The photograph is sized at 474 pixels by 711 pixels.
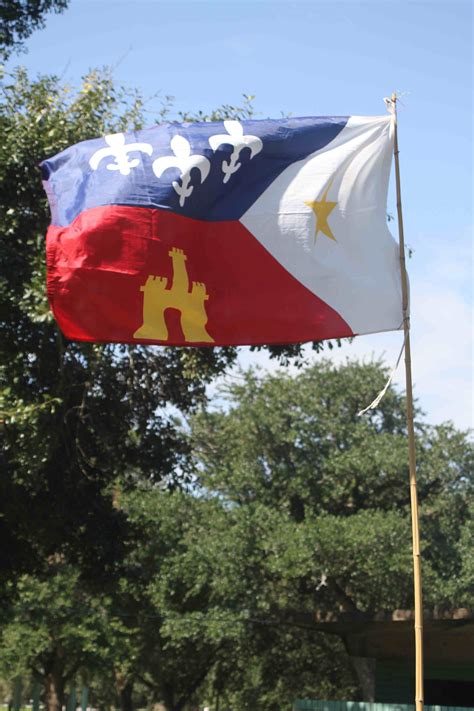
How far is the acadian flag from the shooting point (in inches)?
340

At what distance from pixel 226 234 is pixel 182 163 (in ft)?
2.49

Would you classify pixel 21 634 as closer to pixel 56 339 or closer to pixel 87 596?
pixel 87 596

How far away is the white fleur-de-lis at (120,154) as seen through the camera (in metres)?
8.93

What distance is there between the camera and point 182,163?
8.99 m

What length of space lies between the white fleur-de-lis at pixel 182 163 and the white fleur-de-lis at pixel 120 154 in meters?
0.16

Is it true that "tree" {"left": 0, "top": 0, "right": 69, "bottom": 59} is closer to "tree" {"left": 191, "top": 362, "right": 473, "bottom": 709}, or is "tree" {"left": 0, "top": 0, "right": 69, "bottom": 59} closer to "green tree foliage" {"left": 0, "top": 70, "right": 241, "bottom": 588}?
"green tree foliage" {"left": 0, "top": 70, "right": 241, "bottom": 588}

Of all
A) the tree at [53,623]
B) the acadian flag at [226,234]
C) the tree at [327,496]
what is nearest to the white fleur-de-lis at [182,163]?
the acadian flag at [226,234]

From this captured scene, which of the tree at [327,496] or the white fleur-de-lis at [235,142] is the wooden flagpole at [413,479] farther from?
the tree at [327,496]

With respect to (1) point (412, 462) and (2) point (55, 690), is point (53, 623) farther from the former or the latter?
(1) point (412, 462)

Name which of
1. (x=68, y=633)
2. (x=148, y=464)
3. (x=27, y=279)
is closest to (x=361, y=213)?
(x=27, y=279)

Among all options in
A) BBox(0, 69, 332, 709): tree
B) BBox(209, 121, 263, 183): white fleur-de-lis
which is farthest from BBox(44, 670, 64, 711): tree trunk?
BBox(209, 121, 263, 183): white fleur-de-lis

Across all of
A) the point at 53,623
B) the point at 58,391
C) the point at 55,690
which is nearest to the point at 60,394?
the point at 58,391

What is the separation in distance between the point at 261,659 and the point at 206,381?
873 inches

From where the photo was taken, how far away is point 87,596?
34312 millimetres
